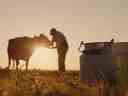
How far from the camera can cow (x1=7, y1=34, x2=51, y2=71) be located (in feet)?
73.3

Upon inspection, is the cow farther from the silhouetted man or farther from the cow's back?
the silhouetted man

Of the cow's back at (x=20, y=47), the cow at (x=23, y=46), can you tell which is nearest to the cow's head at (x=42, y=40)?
the cow at (x=23, y=46)

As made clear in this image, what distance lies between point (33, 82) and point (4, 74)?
152 inches

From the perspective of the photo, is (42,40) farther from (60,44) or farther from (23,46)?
(60,44)

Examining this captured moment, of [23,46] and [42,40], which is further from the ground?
[42,40]

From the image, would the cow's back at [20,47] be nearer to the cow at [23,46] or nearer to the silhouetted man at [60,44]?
the cow at [23,46]

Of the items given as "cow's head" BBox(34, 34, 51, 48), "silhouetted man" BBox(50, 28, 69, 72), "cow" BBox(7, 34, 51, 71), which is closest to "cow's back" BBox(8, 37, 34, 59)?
"cow" BBox(7, 34, 51, 71)

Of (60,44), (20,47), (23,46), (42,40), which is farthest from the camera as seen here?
(42,40)

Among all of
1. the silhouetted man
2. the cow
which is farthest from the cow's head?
the silhouetted man

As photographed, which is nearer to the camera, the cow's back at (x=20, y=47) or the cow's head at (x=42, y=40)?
the cow's back at (x=20, y=47)

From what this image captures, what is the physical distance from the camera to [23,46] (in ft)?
76.1

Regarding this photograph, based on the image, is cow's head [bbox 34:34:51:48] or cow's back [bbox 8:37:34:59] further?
cow's head [bbox 34:34:51:48]

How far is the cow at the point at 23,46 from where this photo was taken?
73.3 feet

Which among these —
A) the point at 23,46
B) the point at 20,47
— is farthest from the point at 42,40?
the point at 20,47
